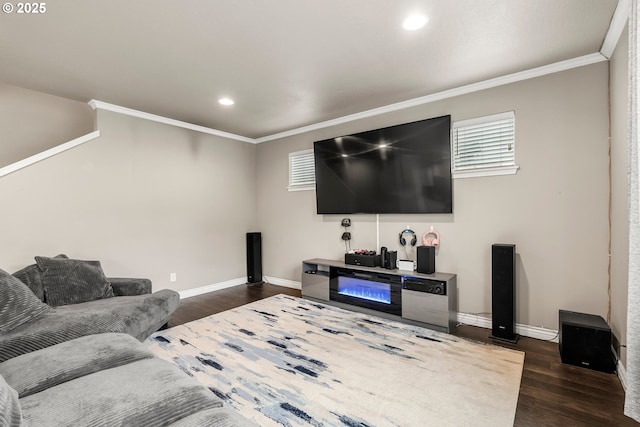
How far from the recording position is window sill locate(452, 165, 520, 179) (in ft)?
9.87

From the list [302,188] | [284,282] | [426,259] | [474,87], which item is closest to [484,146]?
[474,87]

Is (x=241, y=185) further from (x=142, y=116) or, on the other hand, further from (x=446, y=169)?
(x=446, y=169)

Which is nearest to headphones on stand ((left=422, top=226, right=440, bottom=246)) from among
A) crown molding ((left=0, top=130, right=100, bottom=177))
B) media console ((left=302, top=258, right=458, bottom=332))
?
media console ((left=302, top=258, right=458, bottom=332))

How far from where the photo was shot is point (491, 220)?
3.15 metres

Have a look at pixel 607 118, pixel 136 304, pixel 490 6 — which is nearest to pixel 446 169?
pixel 607 118

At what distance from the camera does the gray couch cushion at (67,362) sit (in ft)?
4.32

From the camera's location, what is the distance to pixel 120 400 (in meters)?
1.14

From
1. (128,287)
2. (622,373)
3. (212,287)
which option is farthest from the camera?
(212,287)

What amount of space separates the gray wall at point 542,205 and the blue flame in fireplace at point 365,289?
0.71 m

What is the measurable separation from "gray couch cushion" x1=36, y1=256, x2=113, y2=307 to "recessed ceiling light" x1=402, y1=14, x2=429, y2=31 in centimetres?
354

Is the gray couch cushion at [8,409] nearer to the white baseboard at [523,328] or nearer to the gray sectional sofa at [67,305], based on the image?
the gray sectional sofa at [67,305]

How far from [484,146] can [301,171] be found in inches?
106

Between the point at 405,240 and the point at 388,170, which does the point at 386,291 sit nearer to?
the point at 405,240
